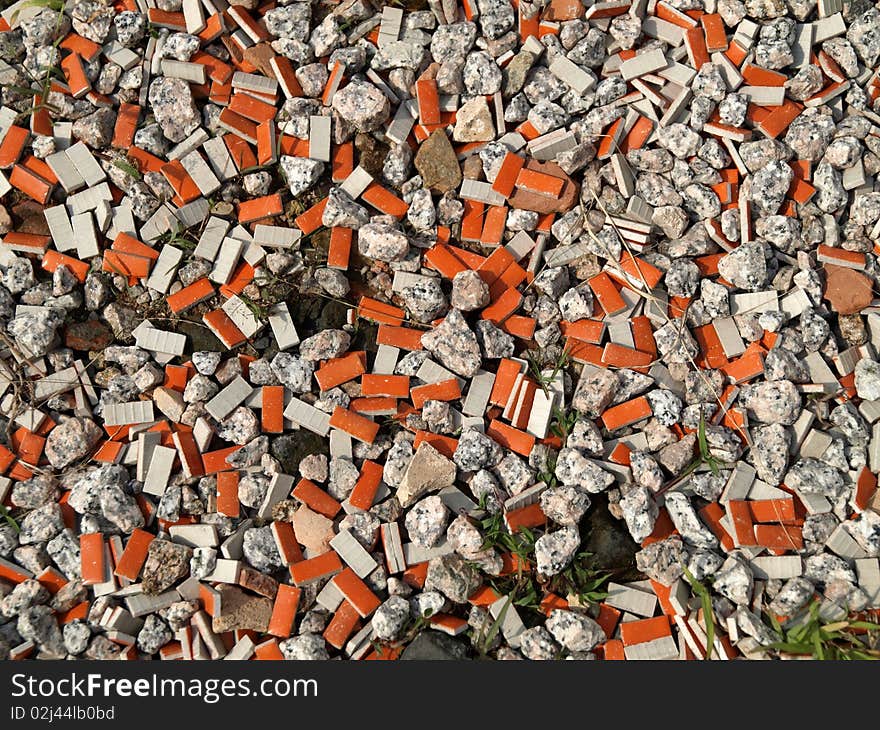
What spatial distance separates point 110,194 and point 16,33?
45.8 inches

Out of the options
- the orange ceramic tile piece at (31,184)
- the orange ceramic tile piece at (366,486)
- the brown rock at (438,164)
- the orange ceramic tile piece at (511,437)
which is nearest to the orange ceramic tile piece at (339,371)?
the orange ceramic tile piece at (366,486)

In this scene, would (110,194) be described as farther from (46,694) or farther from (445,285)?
(46,694)

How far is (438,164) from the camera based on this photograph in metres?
3.95

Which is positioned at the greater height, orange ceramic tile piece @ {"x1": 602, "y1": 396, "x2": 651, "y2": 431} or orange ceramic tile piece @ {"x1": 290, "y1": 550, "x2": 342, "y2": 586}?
orange ceramic tile piece @ {"x1": 602, "y1": 396, "x2": 651, "y2": 431}

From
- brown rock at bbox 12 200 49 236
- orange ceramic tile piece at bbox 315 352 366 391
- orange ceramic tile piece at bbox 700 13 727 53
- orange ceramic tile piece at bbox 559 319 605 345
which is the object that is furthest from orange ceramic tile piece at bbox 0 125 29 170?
orange ceramic tile piece at bbox 700 13 727 53

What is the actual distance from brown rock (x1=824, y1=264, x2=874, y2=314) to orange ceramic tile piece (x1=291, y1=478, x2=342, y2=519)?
259 cm

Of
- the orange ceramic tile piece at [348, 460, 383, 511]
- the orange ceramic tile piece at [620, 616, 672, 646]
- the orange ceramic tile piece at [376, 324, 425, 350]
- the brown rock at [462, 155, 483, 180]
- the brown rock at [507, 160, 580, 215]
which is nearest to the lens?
the orange ceramic tile piece at [620, 616, 672, 646]

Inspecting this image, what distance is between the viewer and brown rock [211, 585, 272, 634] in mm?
3379

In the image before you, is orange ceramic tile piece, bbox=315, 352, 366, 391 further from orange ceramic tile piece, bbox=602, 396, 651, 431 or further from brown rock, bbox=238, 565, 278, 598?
orange ceramic tile piece, bbox=602, 396, 651, 431

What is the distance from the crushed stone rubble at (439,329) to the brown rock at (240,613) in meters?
0.02

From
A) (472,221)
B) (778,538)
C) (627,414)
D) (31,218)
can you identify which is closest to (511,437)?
(627,414)

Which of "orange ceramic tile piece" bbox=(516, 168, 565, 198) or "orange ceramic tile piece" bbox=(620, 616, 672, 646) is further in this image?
"orange ceramic tile piece" bbox=(516, 168, 565, 198)

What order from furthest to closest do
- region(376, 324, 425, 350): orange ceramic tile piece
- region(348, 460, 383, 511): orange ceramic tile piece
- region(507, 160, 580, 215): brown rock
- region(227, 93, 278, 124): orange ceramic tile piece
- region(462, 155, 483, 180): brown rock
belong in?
1. region(227, 93, 278, 124): orange ceramic tile piece
2. region(462, 155, 483, 180): brown rock
3. region(507, 160, 580, 215): brown rock
4. region(376, 324, 425, 350): orange ceramic tile piece
5. region(348, 460, 383, 511): orange ceramic tile piece

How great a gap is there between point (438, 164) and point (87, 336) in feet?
6.60
